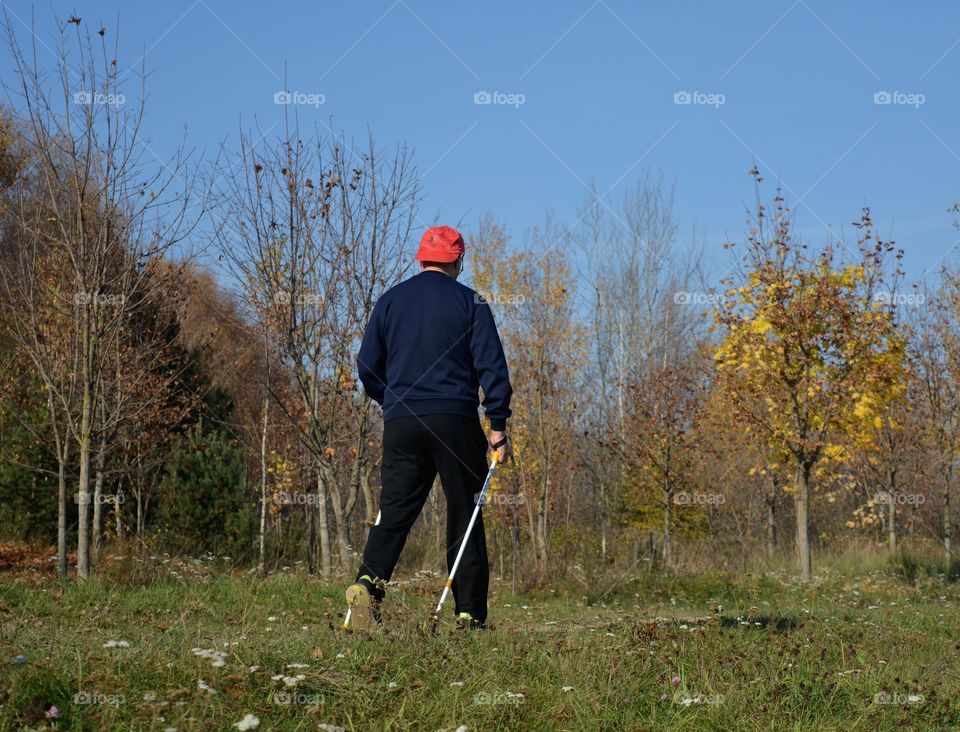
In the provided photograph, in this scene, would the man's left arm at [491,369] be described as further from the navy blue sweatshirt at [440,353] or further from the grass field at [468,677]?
the grass field at [468,677]

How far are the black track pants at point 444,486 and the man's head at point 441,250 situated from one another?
3.13 ft

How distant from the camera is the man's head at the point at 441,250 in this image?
5.70m

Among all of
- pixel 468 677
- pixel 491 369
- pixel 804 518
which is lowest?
pixel 804 518

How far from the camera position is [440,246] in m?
5.70

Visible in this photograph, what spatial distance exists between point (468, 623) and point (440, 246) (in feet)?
6.97

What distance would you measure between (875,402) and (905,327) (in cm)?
238

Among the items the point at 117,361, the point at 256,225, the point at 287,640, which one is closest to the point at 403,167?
the point at 256,225

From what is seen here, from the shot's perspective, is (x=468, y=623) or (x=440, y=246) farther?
(x=440, y=246)

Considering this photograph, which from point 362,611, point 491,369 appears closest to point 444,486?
point 491,369

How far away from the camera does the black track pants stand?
530cm

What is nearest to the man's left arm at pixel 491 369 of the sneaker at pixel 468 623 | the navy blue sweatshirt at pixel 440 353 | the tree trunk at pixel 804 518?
the navy blue sweatshirt at pixel 440 353

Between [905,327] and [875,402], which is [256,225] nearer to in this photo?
[875,402]

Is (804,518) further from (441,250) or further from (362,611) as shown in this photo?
(362,611)

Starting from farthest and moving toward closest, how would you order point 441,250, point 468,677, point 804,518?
point 804,518 → point 441,250 → point 468,677
